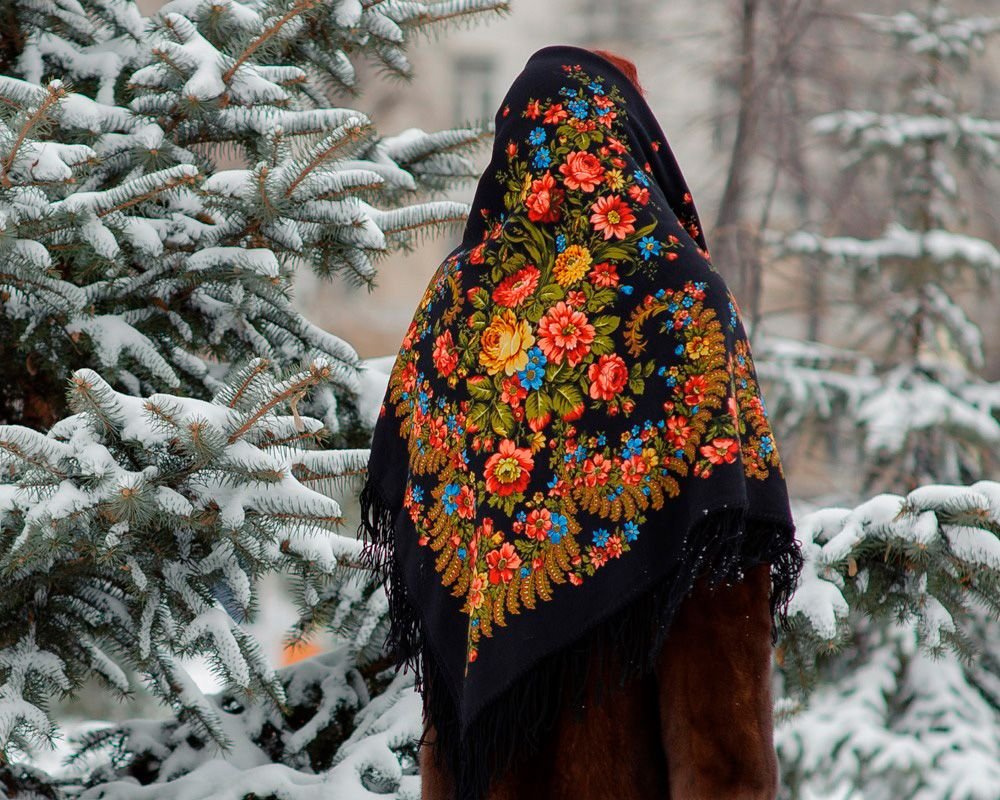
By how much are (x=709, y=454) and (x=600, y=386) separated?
0.21 metres

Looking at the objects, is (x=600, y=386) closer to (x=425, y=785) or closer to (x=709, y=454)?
(x=709, y=454)

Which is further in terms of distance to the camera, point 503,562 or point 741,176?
point 741,176

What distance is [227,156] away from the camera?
9.19 ft

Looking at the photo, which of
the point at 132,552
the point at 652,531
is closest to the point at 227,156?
the point at 132,552

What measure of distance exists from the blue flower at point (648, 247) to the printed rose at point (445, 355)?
379 millimetres

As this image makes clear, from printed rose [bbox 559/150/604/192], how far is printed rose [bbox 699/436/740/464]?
0.46 m

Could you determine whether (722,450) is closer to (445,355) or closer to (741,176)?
(445,355)

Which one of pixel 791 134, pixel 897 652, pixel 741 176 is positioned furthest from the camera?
pixel 791 134

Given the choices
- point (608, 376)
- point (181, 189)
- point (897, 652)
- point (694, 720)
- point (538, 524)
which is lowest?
point (897, 652)

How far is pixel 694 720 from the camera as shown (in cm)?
166

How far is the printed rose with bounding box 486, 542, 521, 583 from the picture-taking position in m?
1.76

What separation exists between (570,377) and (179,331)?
1235mm

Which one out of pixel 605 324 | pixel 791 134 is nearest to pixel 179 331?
pixel 605 324

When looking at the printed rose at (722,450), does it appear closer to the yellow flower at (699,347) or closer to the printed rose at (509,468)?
the yellow flower at (699,347)
